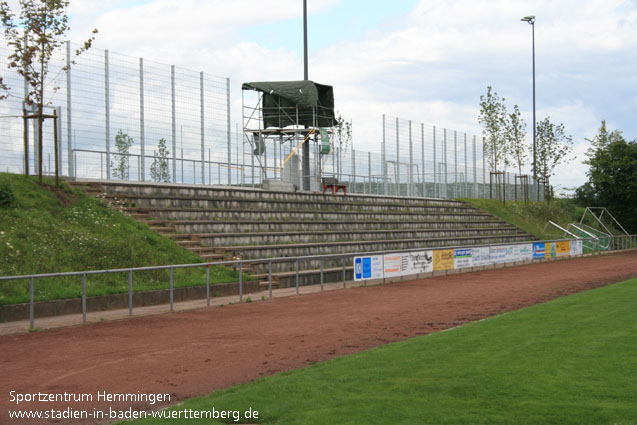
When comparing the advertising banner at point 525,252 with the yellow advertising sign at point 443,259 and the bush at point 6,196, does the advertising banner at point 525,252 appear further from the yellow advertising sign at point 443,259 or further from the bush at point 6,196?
the bush at point 6,196

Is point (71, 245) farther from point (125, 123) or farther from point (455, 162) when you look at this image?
point (455, 162)

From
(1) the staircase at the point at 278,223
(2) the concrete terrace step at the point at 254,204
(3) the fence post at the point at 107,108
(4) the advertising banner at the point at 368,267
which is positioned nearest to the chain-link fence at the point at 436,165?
(2) the concrete terrace step at the point at 254,204

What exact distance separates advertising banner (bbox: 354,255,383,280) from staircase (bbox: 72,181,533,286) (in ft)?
1.96

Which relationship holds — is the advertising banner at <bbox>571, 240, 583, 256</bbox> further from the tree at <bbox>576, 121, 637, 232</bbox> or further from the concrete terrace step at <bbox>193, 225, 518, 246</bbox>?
the tree at <bbox>576, 121, 637, 232</bbox>

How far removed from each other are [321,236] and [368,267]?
488cm

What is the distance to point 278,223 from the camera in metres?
27.0

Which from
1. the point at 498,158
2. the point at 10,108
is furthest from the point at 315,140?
the point at 498,158

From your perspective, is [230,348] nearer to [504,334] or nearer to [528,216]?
[504,334]

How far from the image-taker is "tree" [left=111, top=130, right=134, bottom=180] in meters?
25.4

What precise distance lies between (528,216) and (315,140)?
22.8 m

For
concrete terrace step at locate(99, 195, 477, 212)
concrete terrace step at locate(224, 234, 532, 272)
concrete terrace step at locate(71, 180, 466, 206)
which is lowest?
concrete terrace step at locate(224, 234, 532, 272)

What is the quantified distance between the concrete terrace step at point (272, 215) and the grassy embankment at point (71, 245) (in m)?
1.98

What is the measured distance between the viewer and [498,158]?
185 ft

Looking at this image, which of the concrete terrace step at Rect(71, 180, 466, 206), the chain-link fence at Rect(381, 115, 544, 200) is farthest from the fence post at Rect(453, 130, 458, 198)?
the concrete terrace step at Rect(71, 180, 466, 206)
